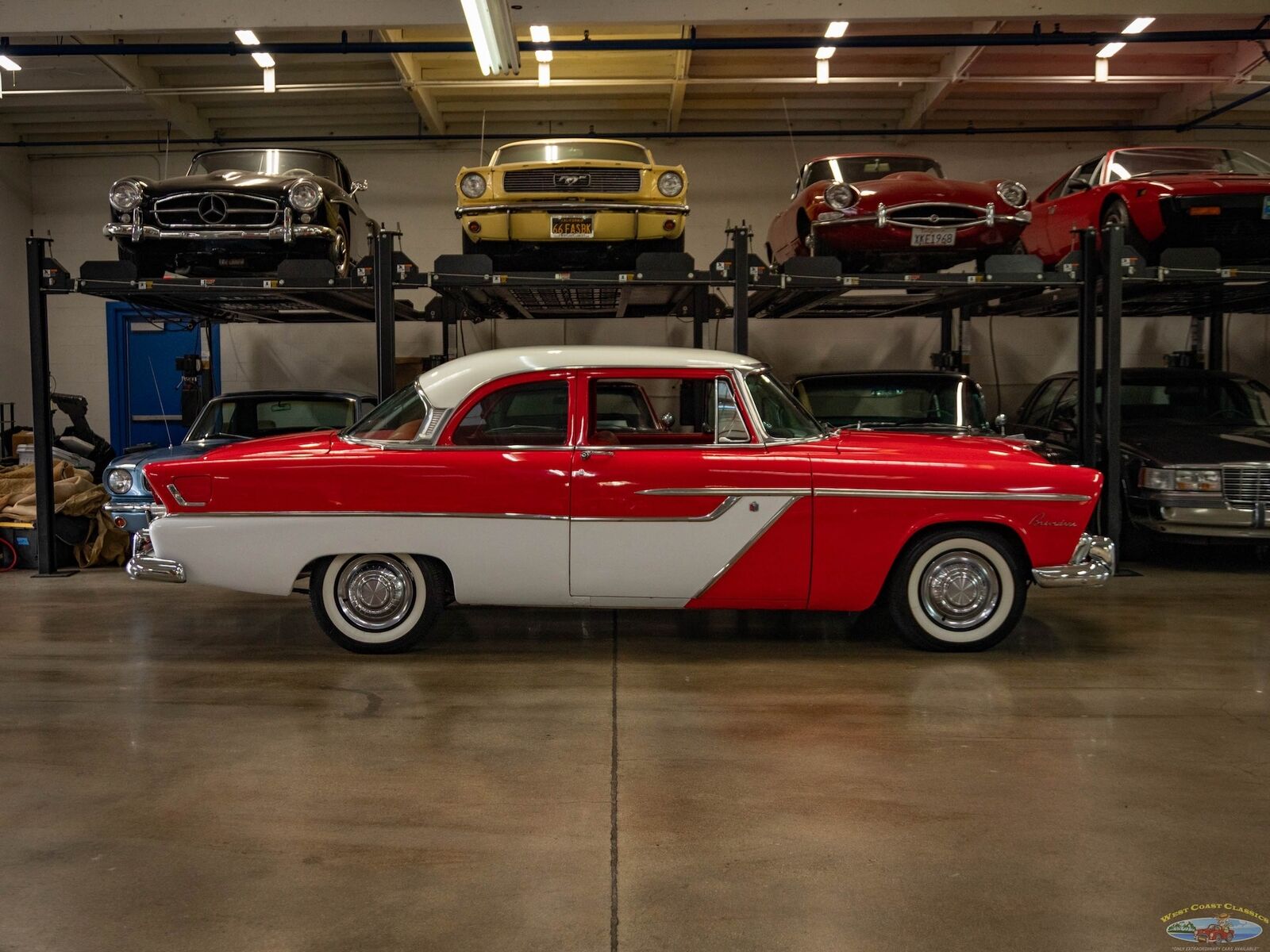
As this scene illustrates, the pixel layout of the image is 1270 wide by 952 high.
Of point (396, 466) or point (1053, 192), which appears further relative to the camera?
point (1053, 192)

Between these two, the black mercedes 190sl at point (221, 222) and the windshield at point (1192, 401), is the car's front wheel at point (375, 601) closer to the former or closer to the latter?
the black mercedes 190sl at point (221, 222)

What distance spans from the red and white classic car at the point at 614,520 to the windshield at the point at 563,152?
12.0 ft

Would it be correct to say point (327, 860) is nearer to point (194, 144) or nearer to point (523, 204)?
point (523, 204)

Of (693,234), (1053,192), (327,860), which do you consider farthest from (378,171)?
(327,860)

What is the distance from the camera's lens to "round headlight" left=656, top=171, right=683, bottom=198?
25.3ft

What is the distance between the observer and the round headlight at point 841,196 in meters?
7.80

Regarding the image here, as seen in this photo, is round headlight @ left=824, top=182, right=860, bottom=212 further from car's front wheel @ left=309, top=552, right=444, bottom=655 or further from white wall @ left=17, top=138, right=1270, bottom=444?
white wall @ left=17, top=138, right=1270, bottom=444

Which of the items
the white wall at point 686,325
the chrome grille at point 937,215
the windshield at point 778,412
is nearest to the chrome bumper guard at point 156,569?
the windshield at point 778,412

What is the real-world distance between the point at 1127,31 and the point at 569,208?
6.32 metres

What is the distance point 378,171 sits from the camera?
13234 millimetres

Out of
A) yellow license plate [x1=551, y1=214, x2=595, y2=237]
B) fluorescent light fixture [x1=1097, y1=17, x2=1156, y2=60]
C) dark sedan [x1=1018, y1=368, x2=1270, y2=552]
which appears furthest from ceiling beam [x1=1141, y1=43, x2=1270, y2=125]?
yellow license plate [x1=551, y1=214, x2=595, y2=237]

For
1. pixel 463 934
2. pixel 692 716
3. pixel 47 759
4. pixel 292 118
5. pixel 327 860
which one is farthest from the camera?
pixel 292 118

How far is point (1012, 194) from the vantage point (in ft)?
25.9

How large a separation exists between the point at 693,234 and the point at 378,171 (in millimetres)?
4427
